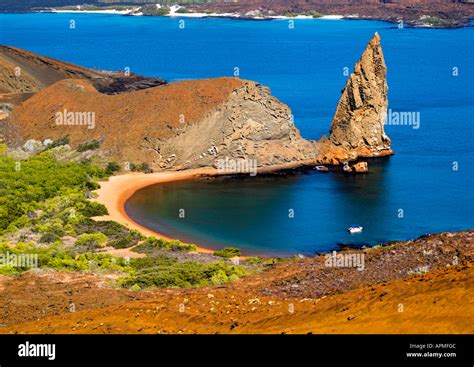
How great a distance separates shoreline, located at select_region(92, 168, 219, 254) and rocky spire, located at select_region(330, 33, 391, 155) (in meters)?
11.7

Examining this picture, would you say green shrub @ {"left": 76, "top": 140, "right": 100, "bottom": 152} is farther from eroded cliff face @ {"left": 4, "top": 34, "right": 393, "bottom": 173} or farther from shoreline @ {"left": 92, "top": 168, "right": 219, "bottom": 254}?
shoreline @ {"left": 92, "top": 168, "right": 219, "bottom": 254}

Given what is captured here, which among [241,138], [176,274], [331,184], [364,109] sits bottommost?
[176,274]

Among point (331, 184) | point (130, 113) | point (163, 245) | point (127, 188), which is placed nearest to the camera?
point (163, 245)

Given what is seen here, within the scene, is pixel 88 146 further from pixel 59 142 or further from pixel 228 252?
pixel 228 252

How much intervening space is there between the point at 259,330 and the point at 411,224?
29667 millimetres

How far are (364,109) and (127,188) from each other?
2122 centimetres

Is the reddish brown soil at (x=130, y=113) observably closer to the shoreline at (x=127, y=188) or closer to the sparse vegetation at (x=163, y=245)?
the shoreline at (x=127, y=188)

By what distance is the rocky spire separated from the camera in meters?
74.4

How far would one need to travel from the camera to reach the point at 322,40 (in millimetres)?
186000

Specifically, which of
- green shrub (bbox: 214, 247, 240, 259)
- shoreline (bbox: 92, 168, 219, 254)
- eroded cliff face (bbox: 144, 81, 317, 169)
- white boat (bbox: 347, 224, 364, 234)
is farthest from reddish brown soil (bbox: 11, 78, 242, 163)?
green shrub (bbox: 214, 247, 240, 259)

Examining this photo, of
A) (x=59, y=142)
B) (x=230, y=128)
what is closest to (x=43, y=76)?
(x=59, y=142)

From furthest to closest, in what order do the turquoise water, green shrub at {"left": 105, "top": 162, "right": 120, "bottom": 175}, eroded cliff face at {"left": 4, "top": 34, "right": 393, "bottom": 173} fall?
eroded cliff face at {"left": 4, "top": 34, "right": 393, "bottom": 173} < green shrub at {"left": 105, "top": 162, "right": 120, "bottom": 175} < the turquoise water

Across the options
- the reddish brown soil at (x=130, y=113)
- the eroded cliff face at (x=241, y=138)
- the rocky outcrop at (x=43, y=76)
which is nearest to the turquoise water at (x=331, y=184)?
the eroded cliff face at (x=241, y=138)

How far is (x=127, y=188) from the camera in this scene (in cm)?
6619
